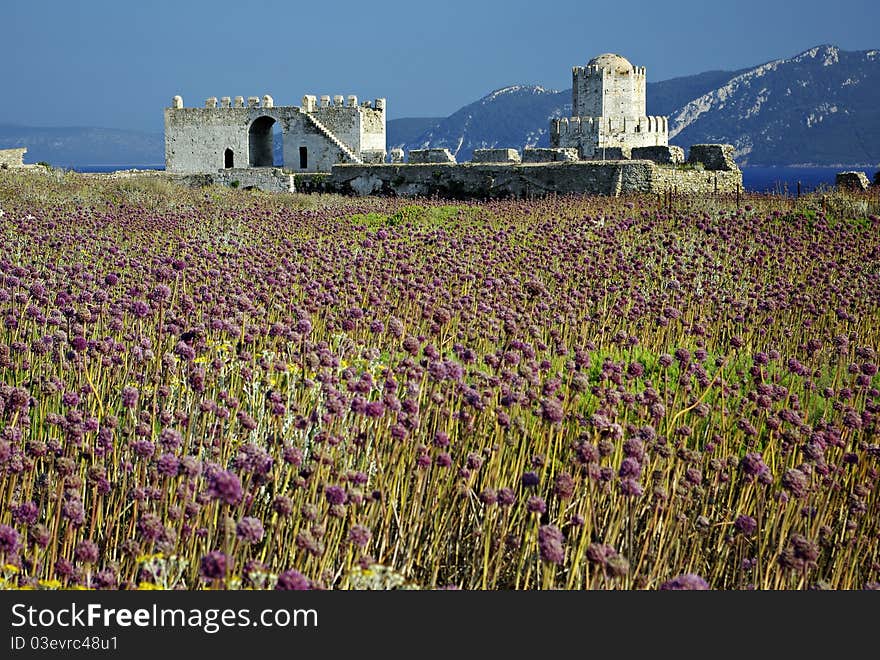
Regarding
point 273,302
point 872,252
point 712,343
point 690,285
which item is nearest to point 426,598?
point 273,302

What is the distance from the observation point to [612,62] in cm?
6400

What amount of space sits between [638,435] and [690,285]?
530 centimetres

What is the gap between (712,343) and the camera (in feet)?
25.1

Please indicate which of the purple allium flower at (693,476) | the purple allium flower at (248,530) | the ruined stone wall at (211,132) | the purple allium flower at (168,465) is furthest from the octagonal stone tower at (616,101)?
the purple allium flower at (248,530)

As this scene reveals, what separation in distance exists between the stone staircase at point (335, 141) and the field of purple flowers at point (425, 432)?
3334cm

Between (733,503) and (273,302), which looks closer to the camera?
(733,503)

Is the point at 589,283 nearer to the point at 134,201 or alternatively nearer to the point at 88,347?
the point at 88,347

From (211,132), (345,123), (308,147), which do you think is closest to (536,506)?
(345,123)

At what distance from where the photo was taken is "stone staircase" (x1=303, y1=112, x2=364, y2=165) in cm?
4236

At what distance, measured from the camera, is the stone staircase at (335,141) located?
42362 mm

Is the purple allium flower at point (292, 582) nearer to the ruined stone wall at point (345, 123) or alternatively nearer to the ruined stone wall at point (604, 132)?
the ruined stone wall at point (345, 123)

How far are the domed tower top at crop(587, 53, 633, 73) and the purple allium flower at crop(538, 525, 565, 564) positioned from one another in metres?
64.8

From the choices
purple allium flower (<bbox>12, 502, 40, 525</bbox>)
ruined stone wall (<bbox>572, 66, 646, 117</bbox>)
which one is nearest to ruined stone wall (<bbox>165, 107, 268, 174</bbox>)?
ruined stone wall (<bbox>572, 66, 646, 117</bbox>)

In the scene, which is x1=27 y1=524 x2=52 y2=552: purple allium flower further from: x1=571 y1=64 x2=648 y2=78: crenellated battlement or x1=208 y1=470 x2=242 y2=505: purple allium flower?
x1=571 y1=64 x2=648 y2=78: crenellated battlement
